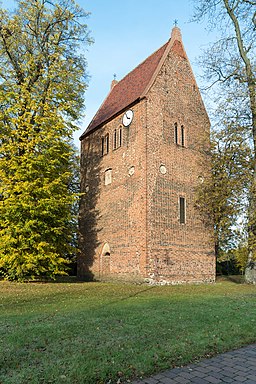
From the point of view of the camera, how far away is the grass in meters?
4.05

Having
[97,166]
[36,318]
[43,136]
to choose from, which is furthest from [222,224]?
[36,318]

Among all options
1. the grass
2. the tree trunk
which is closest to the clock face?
the tree trunk

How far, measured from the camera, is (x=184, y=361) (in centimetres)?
454

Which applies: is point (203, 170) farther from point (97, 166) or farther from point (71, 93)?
point (71, 93)

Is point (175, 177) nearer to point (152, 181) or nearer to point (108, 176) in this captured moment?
point (152, 181)

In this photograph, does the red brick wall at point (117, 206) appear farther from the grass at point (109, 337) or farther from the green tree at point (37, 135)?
the grass at point (109, 337)

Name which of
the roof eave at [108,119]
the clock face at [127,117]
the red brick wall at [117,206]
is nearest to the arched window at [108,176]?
the red brick wall at [117,206]

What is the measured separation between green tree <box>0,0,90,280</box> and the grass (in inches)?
235

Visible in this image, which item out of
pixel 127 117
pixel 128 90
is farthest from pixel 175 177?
pixel 128 90

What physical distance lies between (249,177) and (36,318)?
518 inches

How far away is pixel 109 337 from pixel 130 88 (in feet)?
58.8

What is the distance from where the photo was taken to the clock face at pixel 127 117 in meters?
18.0

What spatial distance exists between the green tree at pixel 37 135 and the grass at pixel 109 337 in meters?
5.98

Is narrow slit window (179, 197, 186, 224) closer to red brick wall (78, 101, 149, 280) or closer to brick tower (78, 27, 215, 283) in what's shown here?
brick tower (78, 27, 215, 283)
